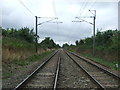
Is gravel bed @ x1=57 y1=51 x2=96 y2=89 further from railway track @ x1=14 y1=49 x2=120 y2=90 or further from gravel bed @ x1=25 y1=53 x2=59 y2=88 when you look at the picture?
gravel bed @ x1=25 y1=53 x2=59 y2=88

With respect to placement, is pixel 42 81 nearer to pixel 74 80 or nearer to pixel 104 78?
pixel 74 80

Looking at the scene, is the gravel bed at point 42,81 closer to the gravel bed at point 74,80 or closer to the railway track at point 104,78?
the gravel bed at point 74,80

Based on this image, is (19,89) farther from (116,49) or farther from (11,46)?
(116,49)

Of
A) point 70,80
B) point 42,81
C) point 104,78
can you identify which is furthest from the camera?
point 104,78

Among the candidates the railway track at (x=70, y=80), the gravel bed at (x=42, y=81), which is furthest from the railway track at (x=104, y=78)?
the gravel bed at (x=42, y=81)

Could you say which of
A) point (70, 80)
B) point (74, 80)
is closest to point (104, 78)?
point (74, 80)

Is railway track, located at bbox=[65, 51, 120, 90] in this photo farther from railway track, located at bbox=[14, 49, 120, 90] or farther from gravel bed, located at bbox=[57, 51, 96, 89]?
gravel bed, located at bbox=[57, 51, 96, 89]

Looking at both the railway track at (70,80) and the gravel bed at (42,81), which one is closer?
the railway track at (70,80)

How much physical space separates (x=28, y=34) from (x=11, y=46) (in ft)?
161

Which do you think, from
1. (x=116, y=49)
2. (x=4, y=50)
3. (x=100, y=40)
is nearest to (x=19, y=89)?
(x=4, y=50)

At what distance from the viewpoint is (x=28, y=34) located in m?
75.8

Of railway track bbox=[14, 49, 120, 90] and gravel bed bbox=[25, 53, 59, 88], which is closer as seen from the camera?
railway track bbox=[14, 49, 120, 90]

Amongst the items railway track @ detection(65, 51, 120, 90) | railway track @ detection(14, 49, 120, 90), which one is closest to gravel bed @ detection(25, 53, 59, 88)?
railway track @ detection(14, 49, 120, 90)

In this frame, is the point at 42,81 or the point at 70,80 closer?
the point at 42,81
